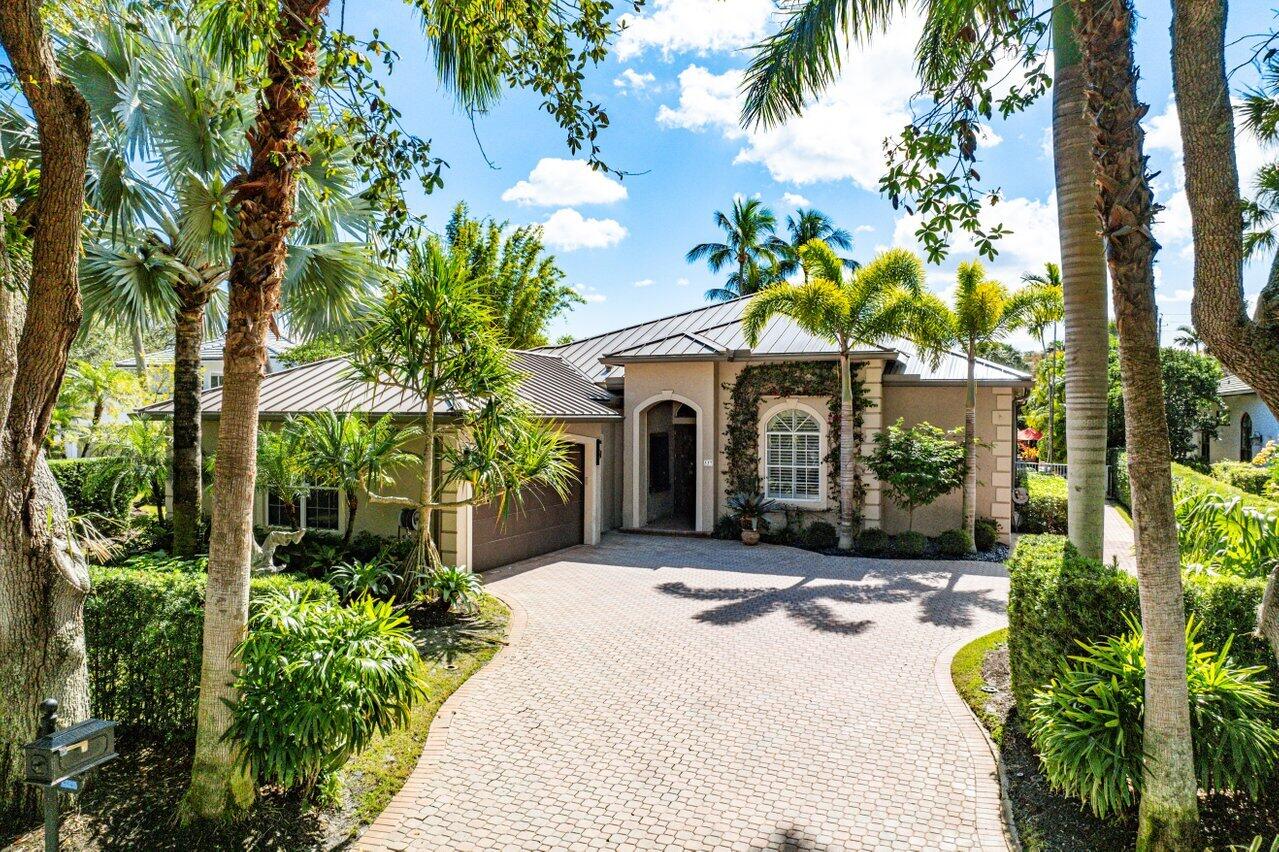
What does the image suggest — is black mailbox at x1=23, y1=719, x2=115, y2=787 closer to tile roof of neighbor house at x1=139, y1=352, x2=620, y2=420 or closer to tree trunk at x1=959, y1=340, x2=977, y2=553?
tile roof of neighbor house at x1=139, y1=352, x2=620, y2=420

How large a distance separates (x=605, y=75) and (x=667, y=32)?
1.98 ft

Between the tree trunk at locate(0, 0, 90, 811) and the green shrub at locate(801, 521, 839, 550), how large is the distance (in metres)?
13.5

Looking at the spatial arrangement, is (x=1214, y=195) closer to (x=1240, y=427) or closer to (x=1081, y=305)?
(x=1081, y=305)

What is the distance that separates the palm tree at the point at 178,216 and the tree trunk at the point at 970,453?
41.1 feet

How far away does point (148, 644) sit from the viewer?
577cm

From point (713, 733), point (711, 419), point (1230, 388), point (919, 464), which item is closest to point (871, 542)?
point (919, 464)

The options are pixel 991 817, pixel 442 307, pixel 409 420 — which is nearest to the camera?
pixel 991 817

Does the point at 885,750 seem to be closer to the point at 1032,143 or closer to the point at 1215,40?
the point at 1215,40

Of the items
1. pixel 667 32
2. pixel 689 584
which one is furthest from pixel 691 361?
pixel 667 32

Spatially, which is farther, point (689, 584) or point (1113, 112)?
point (689, 584)

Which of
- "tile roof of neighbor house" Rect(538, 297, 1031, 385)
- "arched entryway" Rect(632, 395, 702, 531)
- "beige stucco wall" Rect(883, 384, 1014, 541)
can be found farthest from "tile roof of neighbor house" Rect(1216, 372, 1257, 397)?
"arched entryway" Rect(632, 395, 702, 531)

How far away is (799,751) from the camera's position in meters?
6.00

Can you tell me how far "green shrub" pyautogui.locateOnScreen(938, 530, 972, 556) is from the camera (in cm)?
1503

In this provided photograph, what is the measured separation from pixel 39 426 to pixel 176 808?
2.94m
